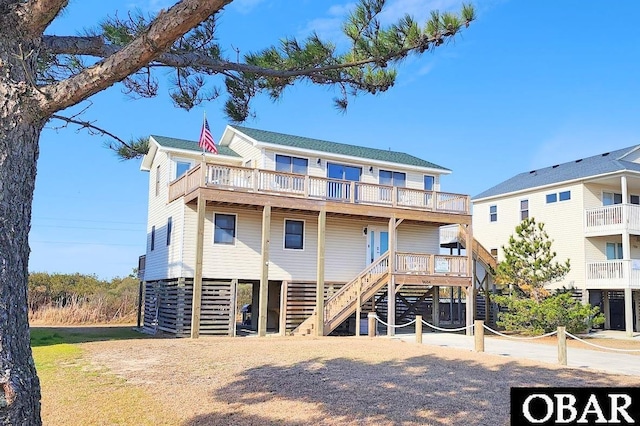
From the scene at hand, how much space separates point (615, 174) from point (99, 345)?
21727 millimetres

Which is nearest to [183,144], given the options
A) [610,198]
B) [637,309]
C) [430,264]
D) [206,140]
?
[206,140]

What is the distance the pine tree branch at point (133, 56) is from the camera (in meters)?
3.97

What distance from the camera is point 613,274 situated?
24.2 meters

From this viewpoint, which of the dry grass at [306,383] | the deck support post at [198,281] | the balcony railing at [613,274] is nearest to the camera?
the dry grass at [306,383]

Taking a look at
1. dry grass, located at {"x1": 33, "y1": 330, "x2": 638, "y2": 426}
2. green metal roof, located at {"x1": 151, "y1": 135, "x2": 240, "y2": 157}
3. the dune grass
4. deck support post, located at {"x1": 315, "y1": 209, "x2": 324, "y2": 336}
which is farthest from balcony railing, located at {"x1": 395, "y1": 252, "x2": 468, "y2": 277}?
the dune grass

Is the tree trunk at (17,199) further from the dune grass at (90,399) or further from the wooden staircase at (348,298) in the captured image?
the wooden staircase at (348,298)

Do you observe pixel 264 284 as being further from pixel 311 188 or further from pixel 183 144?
pixel 183 144

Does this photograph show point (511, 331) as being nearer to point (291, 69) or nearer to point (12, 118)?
point (291, 69)

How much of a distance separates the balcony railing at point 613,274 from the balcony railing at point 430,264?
698cm

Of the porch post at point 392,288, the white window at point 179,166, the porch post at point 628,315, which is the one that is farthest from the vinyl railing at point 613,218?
the white window at point 179,166

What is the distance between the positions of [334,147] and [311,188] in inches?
191

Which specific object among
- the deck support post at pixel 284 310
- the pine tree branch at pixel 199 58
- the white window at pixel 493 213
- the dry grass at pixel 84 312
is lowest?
the dry grass at pixel 84 312

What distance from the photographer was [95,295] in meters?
30.8

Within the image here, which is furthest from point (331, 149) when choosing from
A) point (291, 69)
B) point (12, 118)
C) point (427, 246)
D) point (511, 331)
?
point (12, 118)
